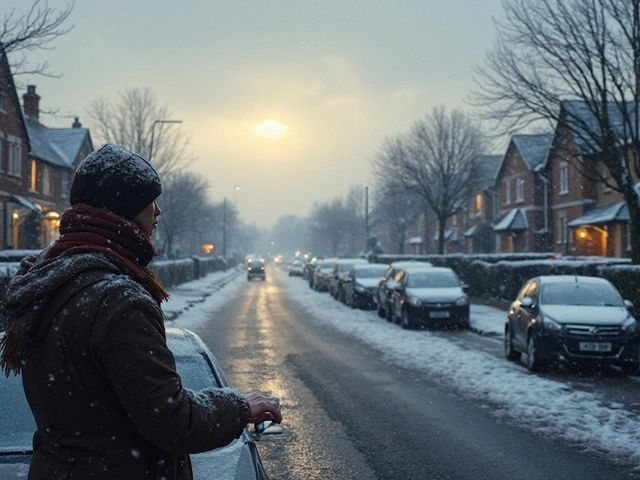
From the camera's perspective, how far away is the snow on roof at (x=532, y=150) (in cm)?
4594

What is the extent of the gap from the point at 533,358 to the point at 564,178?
3243 centimetres

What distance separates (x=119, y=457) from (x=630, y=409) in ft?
26.1

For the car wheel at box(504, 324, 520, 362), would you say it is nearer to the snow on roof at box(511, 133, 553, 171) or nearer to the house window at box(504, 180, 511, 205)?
the snow on roof at box(511, 133, 553, 171)

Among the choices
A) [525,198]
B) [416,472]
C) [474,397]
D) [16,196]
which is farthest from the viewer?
[525,198]

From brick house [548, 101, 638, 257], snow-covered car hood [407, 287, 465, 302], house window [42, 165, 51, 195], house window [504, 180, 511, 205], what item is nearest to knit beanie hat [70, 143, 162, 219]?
snow-covered car hood [407, 287, 465, 302]

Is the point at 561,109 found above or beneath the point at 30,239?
above

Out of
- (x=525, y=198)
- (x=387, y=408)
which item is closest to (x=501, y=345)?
(x=387, y=408)

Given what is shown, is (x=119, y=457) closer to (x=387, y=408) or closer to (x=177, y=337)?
(x=177, y=337)

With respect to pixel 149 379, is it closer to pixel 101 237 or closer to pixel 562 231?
pixel 101 237

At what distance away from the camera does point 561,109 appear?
21219 millimetres

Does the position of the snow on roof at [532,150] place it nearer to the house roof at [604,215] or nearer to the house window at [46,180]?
the house roof at [604,215]

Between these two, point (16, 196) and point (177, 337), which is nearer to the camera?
point (177, 337)

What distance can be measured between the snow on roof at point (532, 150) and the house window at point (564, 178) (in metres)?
3.06

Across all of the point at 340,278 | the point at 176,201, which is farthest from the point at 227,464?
the point at 176,201
